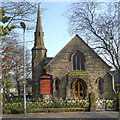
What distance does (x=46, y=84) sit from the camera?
25656 millimetres

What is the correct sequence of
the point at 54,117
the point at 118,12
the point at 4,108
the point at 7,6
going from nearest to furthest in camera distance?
1. the point at 7,6
2. the point at 54,117
3. the point at 4,108
4. the point at 118,12

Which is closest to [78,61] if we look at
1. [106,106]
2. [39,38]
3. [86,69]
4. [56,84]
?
[86,69]

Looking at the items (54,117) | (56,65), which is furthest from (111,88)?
(54,117)

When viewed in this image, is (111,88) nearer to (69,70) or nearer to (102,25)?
(69,70)

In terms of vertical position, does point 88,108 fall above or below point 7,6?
below

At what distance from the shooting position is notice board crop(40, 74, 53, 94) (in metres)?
25.3

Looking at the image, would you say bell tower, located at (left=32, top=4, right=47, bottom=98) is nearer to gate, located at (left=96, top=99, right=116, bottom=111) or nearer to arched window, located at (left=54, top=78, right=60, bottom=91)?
arched window, located at (left=54, top=78, right=60, bottom=91)

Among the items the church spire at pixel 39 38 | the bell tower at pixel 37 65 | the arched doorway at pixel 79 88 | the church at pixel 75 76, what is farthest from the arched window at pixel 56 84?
the church spire at pixel 39 38

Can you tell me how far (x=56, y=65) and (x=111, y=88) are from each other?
29.3ft

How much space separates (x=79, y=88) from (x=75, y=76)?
1.98 meters

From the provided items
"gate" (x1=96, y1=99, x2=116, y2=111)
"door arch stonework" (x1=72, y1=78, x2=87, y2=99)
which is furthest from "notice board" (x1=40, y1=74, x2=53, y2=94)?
"gate" (x1=96, y1=99, x2=116, y2=111)

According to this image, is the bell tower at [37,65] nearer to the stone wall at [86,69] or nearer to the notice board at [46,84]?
the notice board at [46,84]

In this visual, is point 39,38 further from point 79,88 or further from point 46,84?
point 79,88

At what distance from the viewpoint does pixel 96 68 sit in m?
26.2
